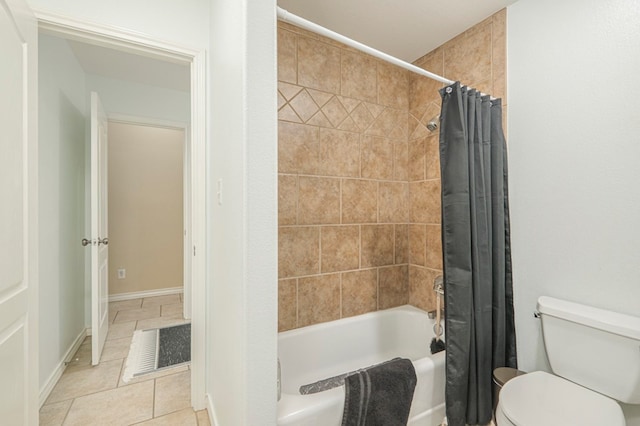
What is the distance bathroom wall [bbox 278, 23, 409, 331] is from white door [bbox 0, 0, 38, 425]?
1.16 metres

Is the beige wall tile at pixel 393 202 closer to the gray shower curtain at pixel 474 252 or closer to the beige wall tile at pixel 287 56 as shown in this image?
the gray shower curtain at pixel 474 252

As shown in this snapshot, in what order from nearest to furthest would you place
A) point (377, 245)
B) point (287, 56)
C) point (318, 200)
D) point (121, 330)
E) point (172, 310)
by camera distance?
point (287, 56), point (318, 200), point (377, 245), point (121, 330), point (172, 310)

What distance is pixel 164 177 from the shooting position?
13.0 ft

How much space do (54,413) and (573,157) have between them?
3.20 meters

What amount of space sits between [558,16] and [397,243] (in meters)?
1.62

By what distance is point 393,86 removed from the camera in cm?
224

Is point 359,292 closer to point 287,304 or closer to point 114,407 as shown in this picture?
point 287,304

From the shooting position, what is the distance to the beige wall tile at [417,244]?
219cm

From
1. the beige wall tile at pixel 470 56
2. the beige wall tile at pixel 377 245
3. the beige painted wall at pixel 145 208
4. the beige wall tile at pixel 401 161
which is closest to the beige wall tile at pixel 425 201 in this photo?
Answer: the beige wall tile at pixel 401 161

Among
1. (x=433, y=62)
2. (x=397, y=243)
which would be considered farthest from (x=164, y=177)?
(x=433, y=62)

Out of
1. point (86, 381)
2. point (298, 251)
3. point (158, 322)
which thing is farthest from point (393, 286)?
point (158, 322)

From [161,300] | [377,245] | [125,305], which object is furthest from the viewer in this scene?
[161,300]

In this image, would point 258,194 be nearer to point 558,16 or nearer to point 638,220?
point 638,220

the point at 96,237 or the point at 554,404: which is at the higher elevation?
the point at 96,237
